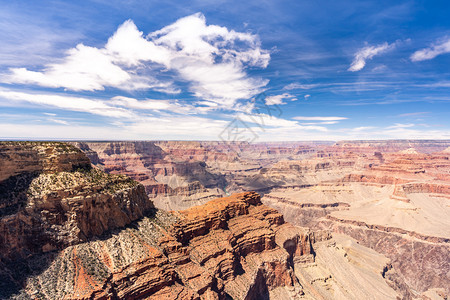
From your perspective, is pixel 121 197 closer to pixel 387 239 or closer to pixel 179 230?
pixel 179 230

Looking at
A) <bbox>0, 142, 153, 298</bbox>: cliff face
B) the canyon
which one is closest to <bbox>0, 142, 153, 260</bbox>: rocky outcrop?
<bbox>0, 142, 153, 298</bbox>: cliff face

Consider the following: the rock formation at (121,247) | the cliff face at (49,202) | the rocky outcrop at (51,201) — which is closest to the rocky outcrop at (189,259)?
the rock formation at (121,247)

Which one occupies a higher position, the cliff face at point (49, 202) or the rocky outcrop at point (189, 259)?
the cliff face at point (49, 202)

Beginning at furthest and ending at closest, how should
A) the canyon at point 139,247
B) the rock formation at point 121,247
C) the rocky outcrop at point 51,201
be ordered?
the rocky outcrop at point 51,201
the canyon at point 139,247
the rock formation at point 121,247

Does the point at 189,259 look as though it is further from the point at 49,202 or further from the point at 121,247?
the point at 49,202

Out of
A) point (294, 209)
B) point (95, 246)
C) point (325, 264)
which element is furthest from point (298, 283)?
point (294, 209)

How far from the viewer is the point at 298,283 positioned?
6062 cm

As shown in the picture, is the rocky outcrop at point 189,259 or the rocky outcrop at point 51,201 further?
the rocky outcrop at point 51,201

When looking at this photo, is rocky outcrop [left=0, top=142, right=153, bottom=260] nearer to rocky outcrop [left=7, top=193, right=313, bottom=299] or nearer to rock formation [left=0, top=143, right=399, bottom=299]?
rock formation [left=0, top=143, right=399, bottom=299]

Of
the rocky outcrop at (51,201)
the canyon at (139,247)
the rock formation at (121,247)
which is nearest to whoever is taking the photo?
the rock formation at (121,247)

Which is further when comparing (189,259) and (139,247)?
(189,259)

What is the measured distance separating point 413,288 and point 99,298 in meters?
125

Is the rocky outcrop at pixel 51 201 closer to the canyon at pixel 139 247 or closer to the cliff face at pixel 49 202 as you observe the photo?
the cliff face at pixel 49 202

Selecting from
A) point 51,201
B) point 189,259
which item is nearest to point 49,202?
point 51,201
